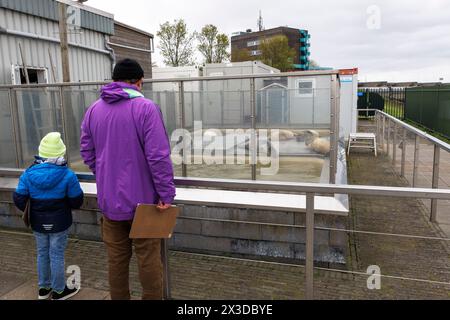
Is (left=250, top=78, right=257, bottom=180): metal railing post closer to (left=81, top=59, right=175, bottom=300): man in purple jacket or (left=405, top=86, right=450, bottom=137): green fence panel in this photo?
(left=81, top=59, right=175, bottom=300): man in purple jacket

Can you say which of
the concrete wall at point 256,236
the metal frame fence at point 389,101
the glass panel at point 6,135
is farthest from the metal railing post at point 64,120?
the metal frame fence at point 389,101

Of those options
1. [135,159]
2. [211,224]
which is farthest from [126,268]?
[211,224]

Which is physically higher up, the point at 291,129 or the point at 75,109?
the point at 75,109

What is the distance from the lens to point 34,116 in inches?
238

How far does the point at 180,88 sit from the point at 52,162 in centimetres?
209

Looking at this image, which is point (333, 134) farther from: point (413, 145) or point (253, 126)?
point (413, 145)

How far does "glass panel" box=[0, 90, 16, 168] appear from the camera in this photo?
6.06 m

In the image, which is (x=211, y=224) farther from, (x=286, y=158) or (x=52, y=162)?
(x=52, y=162)

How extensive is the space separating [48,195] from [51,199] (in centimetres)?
4

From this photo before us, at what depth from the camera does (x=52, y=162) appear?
3.25m

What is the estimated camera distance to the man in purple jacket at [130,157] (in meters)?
2.53

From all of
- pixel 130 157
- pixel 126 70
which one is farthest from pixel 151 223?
pixel 126 70

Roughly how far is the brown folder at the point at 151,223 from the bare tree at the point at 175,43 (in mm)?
32143

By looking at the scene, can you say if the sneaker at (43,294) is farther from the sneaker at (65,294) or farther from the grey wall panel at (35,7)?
the grey wall panel at (35,7)
